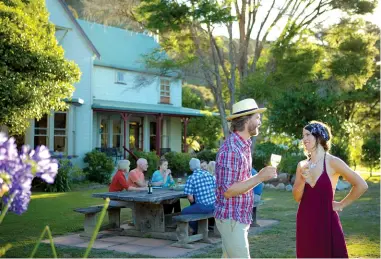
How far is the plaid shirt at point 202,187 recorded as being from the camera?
28.9ft

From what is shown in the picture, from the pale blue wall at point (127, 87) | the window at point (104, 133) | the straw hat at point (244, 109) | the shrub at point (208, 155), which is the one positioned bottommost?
the shrub at point (208, 155)

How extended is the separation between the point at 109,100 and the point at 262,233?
53.1ft

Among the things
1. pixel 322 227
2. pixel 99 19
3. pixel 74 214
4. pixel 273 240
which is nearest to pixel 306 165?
pixel 322 227

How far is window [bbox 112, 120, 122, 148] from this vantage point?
84.7ft

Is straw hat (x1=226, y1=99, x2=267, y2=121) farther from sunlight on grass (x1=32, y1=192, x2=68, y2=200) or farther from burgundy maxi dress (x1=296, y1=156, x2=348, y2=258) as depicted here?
sunlight on grass (x1=32, y1=192, x2=68, y2=200)

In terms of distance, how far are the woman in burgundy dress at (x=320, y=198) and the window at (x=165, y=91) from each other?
2381 cm

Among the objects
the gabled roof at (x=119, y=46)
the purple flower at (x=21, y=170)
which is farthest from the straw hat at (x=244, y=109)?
the gabled roof at (x=119, y=46)

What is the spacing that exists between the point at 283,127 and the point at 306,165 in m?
20.0

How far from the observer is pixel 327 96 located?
24797 mm

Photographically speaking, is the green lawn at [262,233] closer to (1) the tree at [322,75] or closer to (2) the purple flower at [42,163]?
(2) the purple flower at [42,163]

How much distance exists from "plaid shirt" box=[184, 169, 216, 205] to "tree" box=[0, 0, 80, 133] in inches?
222

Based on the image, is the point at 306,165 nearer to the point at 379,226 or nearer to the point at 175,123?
the point at 379,226

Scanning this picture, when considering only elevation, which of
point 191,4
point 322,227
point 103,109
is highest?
point 191,4

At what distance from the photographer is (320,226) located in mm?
4516
